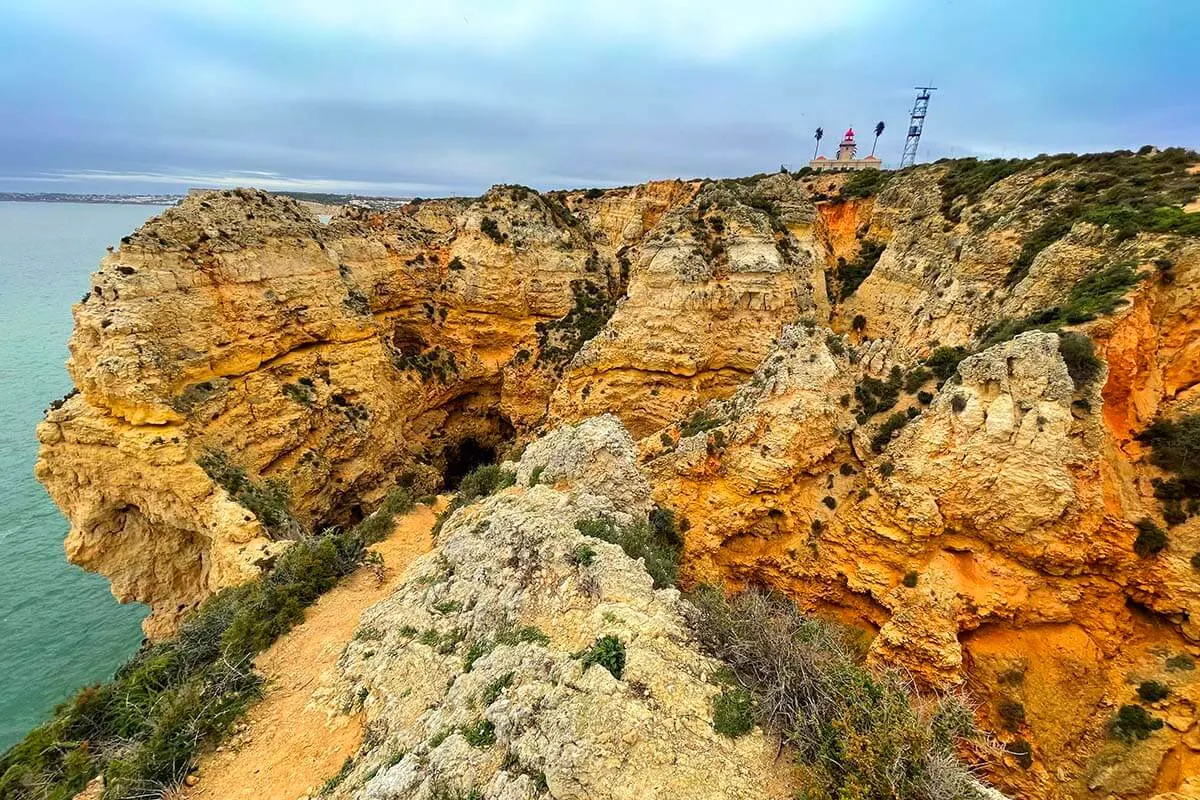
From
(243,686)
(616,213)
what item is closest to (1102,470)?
(243,686)

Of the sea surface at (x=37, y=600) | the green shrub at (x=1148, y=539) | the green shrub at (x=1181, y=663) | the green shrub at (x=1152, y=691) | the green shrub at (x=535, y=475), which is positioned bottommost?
the sea surface at (x=37, y=600)

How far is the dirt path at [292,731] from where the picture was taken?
878 cm

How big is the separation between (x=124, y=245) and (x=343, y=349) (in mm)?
8855

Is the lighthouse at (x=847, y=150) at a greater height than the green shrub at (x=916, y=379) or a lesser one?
greater

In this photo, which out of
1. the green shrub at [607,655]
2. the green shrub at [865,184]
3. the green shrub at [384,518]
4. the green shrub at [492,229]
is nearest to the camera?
the green shrub at [607,655]

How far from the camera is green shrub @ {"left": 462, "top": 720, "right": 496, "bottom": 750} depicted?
730 centimetres

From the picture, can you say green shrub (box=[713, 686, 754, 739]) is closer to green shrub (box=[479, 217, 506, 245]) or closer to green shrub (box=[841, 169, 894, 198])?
green shrub (box=[479, 217, 506, 245])

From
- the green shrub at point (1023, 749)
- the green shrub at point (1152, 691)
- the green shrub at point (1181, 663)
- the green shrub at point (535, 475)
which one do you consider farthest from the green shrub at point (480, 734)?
the green shrub at point (1181, 663)

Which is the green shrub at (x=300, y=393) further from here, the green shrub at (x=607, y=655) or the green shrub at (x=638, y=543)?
the green shrub at (x=607, y=655)

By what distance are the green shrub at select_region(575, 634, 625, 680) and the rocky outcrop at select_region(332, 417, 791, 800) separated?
0.26 ft

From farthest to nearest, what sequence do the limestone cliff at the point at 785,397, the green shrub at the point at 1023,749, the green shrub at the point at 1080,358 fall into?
1. the green shrub at the point at 1080,358
2. the limestone cliff at the point at 785,397
3. the green shrub at the point at 1023,749

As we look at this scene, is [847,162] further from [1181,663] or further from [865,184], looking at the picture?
[1181,663]

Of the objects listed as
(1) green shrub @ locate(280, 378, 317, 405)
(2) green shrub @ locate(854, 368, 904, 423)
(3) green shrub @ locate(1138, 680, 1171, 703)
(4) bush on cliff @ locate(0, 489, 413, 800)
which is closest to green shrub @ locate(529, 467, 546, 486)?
(4) bush on cliff @ locate(0, 489, 413, 800)

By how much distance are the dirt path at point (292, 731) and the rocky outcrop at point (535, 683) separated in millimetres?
572
